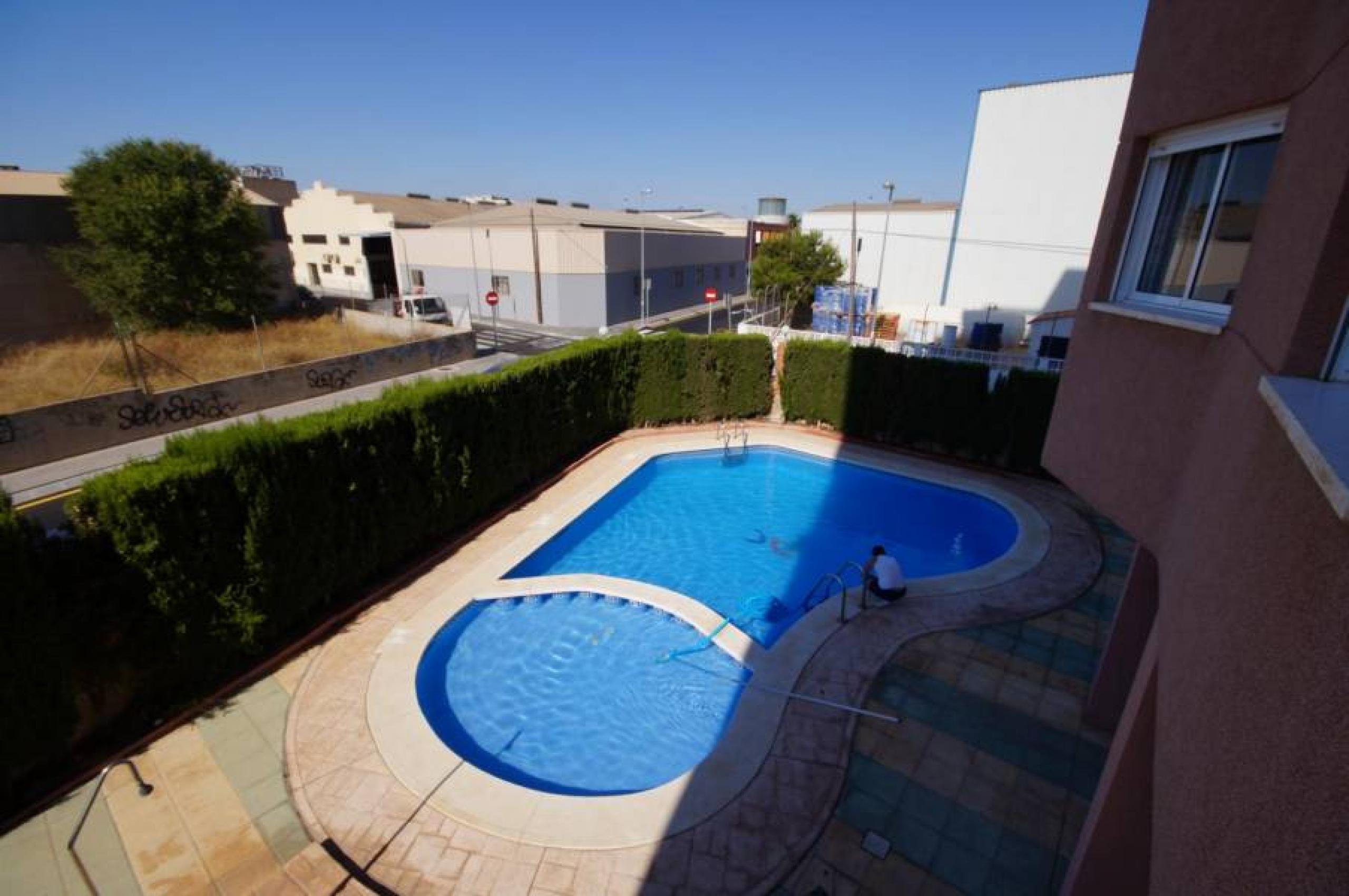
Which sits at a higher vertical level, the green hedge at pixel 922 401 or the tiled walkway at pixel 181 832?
the green hedge at pixel 922 401

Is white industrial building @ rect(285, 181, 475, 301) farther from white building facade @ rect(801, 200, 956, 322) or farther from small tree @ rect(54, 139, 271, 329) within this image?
white building facade @ rect(801, 200, 956, 322)

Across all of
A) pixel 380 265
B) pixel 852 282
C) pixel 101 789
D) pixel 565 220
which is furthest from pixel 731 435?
pixel 380 265

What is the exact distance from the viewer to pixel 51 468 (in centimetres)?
1705

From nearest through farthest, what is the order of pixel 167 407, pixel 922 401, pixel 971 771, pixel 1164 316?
pixel 1164 316, pixel 971 771, pixel 922 401, pixel 167 407

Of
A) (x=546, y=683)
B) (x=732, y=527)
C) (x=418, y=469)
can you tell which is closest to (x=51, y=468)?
(x=418, y=469)

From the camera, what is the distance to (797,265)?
41.7m

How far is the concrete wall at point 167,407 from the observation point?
16969 mm

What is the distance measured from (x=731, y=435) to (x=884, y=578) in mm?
10175

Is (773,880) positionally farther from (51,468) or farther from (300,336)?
(300,336)

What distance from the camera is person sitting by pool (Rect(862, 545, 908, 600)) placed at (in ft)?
36.1

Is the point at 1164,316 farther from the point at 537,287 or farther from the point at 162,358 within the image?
the point at 537,287

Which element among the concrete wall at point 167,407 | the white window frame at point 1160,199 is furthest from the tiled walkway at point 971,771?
the concrete wall at point 167,407

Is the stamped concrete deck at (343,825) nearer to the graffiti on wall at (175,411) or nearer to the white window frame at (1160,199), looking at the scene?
the white window frame at (1160,199)

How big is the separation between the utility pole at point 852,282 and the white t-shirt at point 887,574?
1193 cm
